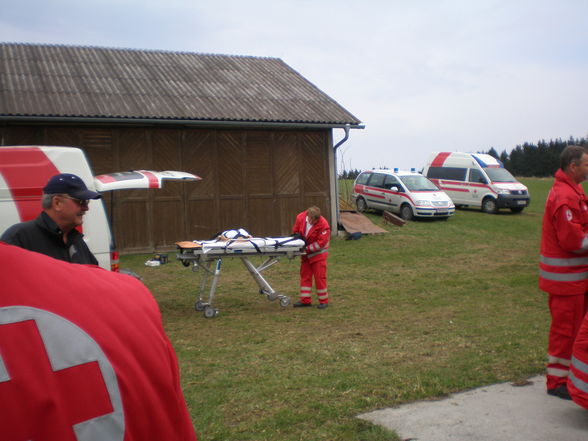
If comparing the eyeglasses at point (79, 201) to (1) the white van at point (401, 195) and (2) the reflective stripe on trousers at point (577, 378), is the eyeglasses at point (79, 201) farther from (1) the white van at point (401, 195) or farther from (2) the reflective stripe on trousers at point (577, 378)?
(1) the white van at point (401, 195)

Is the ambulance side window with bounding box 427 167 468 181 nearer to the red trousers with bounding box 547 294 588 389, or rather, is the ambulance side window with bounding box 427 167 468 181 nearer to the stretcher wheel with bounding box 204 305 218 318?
the stretcher wheel with bounding box 204 305 218 318

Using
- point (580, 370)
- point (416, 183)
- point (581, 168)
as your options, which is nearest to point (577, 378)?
point (580, 370)

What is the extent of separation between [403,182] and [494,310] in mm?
14548

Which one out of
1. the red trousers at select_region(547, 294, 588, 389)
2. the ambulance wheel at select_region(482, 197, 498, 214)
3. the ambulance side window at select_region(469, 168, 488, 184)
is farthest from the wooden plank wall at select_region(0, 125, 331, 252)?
the red trousers at select_region(547, 294, 588, 389)

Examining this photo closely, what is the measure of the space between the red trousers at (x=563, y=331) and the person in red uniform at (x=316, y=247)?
481 cm

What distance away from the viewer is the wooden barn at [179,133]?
15.6m

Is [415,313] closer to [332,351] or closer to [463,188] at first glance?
[332,351]

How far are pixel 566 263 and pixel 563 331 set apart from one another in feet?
1.87

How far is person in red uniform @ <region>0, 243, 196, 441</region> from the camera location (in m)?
1.41

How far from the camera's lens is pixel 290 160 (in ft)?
58.3

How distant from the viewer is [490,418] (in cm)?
474

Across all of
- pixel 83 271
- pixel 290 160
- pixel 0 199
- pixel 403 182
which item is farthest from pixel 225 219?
pixel 83 271

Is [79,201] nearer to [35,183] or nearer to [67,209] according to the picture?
[67,209]

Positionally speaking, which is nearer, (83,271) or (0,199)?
(83,271)
